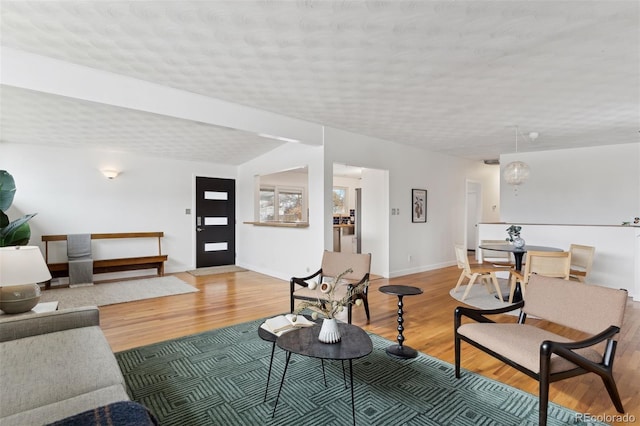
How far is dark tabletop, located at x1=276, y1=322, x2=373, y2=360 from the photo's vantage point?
180cm

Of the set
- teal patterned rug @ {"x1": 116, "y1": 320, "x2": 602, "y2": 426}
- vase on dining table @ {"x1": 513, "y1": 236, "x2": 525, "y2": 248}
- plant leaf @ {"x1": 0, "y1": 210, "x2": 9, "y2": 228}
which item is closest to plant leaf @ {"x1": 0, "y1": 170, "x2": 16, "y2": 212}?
plant leaf @ {"x1": 0, "y1": 210, "x2": 9, "y2": 228}

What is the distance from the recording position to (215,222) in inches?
278

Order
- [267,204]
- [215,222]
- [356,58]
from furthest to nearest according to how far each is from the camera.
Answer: [267,204], [215,222], [356,58]

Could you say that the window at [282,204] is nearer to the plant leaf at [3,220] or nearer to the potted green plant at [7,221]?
the potted green plant at [7,221]

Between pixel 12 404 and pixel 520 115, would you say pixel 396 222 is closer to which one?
pixel 520 115

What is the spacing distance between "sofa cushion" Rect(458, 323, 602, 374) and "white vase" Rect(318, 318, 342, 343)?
101 cm

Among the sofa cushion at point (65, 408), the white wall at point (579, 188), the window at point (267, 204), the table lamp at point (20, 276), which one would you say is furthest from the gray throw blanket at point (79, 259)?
the white wall at point (579, 188)

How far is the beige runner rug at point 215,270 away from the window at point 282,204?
2.15m

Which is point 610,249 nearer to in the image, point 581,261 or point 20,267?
point 581,261

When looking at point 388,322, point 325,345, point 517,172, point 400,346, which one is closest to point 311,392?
point 325,345

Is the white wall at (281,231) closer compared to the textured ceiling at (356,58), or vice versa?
the textured ceiling at (356,58)

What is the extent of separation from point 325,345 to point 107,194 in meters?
5.73

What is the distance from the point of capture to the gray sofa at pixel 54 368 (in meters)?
1.33

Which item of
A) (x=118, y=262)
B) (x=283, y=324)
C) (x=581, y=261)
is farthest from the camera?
(x=118, y=262)
